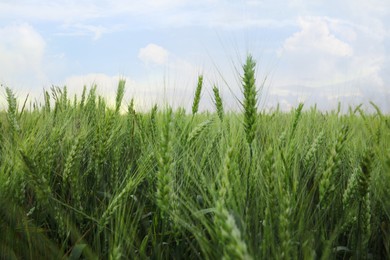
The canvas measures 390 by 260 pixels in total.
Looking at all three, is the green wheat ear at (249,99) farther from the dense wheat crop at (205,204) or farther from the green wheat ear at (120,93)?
the green wheat ear at (120,93)

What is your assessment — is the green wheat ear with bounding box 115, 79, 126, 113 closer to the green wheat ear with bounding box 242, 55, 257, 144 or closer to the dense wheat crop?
the dense wheat crop

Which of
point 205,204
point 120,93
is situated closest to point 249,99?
point 205,204

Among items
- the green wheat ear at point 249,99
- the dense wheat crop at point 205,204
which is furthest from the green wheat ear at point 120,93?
the green wheat ear at point 249,99

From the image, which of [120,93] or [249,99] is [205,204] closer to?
[249,99]

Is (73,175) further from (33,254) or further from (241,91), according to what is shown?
(241,91)

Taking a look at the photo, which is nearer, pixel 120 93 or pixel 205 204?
pixel 205 204

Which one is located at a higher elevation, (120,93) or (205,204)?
(120,93)

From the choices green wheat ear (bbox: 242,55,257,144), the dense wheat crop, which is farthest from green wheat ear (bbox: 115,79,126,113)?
green wheat ear (bbox: 242,55,257,144)

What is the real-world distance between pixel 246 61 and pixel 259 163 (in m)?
0.37

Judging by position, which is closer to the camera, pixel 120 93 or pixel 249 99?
pixel 249 99

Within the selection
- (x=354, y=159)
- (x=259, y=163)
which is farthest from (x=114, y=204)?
(x=354, y=159)

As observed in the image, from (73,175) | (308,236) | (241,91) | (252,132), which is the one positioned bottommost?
(308,236)

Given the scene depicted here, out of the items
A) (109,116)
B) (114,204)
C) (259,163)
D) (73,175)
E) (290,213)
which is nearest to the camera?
(290,213)

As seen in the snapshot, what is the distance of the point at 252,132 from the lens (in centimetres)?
142
